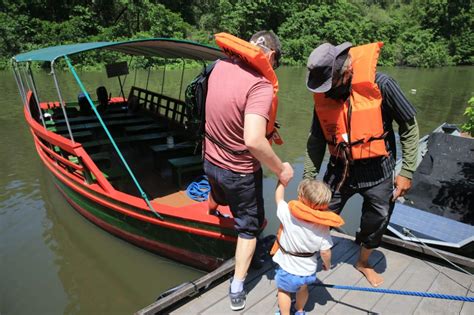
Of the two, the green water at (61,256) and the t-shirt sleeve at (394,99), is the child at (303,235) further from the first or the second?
the green water at (61,256)

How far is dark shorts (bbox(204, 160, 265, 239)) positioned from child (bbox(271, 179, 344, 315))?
27cm

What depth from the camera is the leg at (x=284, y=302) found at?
247 centimetres

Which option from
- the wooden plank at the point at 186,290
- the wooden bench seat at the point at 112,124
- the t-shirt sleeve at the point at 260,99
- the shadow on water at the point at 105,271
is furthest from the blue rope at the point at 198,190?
the wooden bench seat at the point at 112,124

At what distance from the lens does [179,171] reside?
201 inches

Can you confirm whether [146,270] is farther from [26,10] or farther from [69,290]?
[26,10]

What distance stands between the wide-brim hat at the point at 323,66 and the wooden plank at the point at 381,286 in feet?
5.35

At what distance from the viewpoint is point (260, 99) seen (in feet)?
7.39

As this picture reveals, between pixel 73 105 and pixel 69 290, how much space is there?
6961 millimetres

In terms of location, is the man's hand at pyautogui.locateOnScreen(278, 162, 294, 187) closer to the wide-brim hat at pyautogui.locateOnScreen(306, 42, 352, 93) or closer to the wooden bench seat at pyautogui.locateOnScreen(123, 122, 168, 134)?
the wide-brim hat at pyautogui.locateOnScreen(306, 42, 352, 93)

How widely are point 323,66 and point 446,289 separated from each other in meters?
2.12

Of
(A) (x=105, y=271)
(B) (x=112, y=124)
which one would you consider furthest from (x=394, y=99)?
(B) (x=112, y=124)

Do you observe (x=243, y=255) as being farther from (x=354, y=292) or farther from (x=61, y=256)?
(x=61, y=256)

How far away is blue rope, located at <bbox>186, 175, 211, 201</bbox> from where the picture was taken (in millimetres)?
4805

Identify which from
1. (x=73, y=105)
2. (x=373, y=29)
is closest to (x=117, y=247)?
(x=73, y=105)
